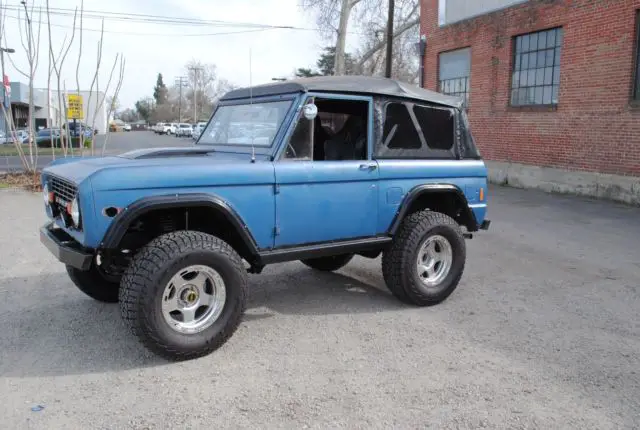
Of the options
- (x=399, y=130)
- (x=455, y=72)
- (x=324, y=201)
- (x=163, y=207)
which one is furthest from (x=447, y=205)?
(x=455, y=72)

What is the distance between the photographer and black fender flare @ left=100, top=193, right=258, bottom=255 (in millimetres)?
3535

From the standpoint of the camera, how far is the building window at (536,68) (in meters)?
13.8

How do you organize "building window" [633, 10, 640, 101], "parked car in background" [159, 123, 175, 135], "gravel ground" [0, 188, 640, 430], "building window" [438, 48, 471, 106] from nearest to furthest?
"gravel ground" [0, 188, 640, 430] → "building window" [633, 10, 640, 101] → "building window" [438, 48, 471, 106] → "parked car in background" [159, 123, 175, 135]

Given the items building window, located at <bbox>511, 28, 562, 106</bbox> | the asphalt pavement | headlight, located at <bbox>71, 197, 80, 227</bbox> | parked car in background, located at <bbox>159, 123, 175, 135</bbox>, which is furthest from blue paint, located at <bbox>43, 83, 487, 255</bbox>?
parked car in background, located at <bbox>159, 123, 175, 135</bbox>

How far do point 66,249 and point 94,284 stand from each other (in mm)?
1254

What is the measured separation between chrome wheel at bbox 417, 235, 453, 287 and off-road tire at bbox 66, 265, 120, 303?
9.18ft

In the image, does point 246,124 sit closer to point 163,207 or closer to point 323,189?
point 323,189

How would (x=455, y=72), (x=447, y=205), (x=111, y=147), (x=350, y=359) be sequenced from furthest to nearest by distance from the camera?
(x=111, y=147) < (x=455, y=72) < (x=447, y=205) < (x=350, y=359)

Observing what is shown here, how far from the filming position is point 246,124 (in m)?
4.83

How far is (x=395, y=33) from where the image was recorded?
31172mm

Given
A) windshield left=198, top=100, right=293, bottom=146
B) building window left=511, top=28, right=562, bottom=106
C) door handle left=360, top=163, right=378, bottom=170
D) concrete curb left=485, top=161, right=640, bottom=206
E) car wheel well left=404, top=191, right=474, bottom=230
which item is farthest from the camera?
building window left=511, top=28, right=562, bottom=106

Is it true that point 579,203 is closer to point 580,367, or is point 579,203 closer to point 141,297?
point 580,367

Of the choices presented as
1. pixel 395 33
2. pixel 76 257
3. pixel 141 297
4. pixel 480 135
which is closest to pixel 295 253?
pixel 141 297

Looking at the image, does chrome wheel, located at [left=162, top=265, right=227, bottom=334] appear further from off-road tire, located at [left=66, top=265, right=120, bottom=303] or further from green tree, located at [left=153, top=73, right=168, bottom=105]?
green tree, located at [left=153, top=73, right=168, bottom=105]
